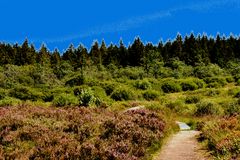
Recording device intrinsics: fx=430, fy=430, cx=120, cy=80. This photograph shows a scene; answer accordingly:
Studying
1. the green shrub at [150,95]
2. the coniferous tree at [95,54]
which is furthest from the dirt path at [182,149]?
the coniferous tree at [95,54]

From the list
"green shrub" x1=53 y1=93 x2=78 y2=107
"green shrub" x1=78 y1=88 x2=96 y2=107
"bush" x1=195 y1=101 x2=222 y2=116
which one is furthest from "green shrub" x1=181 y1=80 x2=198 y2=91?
"green shrub" x1=78 y1=88 x2=96 y2=107

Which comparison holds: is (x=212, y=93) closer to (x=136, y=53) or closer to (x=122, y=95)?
(x=122, y=95)

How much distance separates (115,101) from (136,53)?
57.9 meters

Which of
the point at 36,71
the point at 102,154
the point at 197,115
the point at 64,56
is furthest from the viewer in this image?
the point at 64,56

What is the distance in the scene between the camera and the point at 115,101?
45.8m

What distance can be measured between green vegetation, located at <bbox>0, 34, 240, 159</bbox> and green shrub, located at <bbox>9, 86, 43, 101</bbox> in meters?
0.13

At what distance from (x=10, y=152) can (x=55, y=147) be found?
5.47ft

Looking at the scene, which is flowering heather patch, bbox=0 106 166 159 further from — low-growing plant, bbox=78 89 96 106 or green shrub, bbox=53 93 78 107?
green shrub, bbox=53 93 78 107

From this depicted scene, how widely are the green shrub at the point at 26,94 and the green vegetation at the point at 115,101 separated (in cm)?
13

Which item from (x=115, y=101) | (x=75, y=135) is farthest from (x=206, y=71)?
(x=75, y=135)

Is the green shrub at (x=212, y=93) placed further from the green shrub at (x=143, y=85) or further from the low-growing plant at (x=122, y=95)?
the green shrub at (x=143, y=85)

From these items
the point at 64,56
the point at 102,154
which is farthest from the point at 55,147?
the point at 64,56

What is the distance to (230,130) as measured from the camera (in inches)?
680

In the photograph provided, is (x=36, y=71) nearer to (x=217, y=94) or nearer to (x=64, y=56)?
(x=64, y=56)
